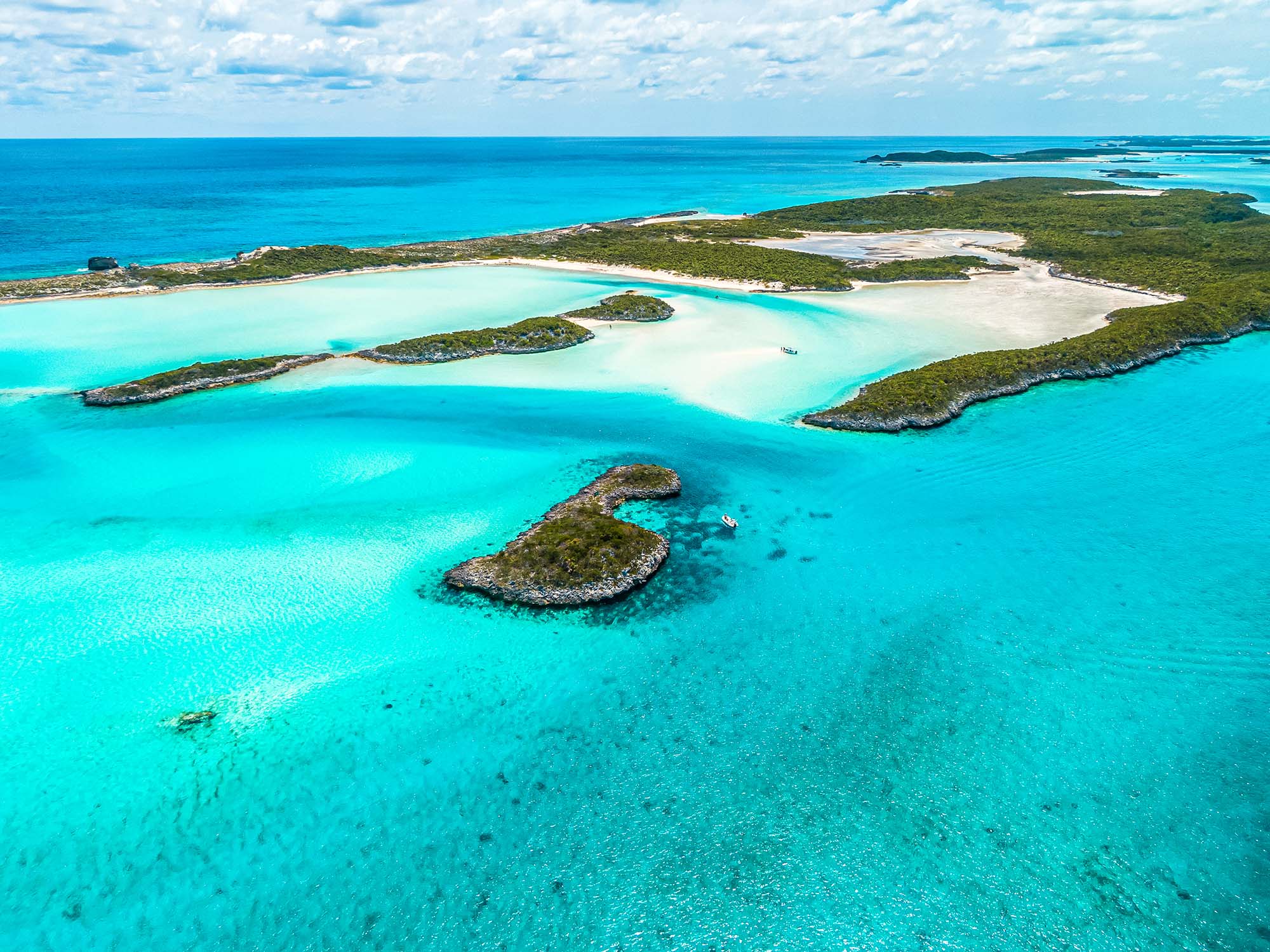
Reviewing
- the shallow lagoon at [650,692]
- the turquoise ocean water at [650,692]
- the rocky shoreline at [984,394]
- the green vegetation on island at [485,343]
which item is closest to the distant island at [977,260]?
→ the rocky shoreline at [984,394]

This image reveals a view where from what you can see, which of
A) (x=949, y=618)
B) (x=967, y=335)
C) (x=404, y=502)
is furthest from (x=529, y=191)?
(x=949, y=618)

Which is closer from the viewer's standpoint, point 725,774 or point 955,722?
point 725,774

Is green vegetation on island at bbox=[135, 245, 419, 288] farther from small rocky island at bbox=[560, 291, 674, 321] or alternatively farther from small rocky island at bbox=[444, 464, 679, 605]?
small rocky island at bbox=[444, 464, 679, 605]

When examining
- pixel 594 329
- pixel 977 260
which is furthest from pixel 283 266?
pixel 977 260

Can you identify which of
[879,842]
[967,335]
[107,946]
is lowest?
[107,946]

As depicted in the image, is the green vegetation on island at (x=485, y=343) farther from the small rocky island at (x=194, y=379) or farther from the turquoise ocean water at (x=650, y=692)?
the turquoise ocean water at (x=650, y=692)

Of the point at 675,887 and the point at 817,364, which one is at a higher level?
the point at 817,364

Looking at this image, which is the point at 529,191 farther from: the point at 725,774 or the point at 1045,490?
the point at 725,774
